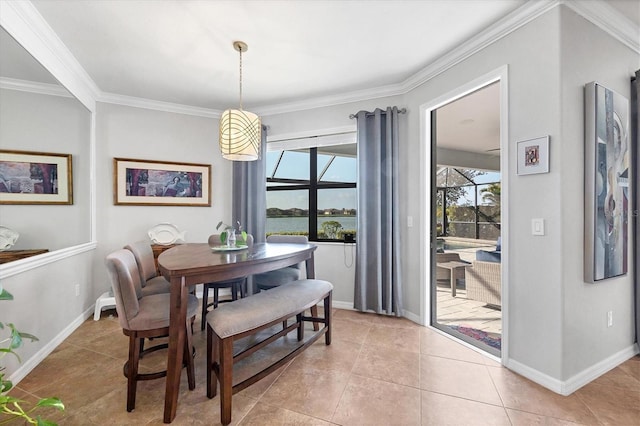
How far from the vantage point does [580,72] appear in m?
2.02

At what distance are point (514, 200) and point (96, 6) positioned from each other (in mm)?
3304

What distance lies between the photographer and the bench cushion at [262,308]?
67.8 inches

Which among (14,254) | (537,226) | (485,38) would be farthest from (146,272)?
(485,38)

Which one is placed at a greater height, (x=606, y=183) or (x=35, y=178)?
(x=35, y=178)

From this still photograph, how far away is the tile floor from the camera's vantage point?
1698 mm

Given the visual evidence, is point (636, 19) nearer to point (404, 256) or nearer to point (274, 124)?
point (404, 256)

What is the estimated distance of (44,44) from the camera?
7.64 ft

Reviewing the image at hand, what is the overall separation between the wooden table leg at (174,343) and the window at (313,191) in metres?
2.38

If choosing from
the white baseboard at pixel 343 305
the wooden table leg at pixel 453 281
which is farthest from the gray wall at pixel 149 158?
the wooden table leg at pixel 453 281

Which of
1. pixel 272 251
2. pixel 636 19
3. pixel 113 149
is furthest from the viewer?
pixel 113 149

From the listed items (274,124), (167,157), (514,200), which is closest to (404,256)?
(514,200)

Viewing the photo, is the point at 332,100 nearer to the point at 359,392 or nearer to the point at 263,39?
the point at 263,39

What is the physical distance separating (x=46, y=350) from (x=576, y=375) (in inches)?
158

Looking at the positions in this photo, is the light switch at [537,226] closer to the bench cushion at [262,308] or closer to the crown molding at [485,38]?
the crown molding at [485,38]
